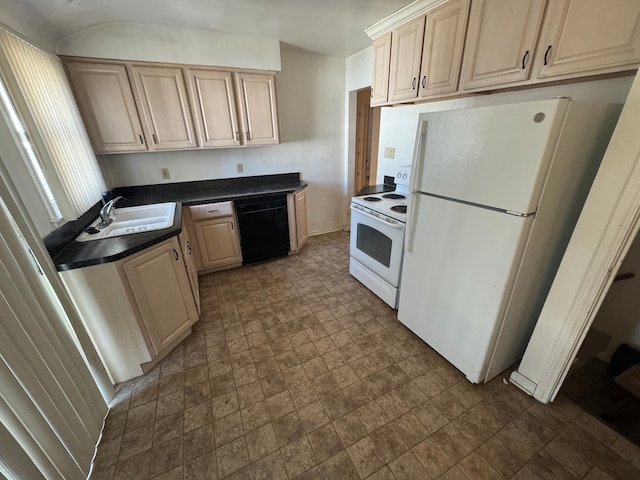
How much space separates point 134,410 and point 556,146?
2.58 meters

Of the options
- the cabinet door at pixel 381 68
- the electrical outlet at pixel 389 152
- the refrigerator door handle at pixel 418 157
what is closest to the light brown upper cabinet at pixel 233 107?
the cabinet door at pixel 381 68

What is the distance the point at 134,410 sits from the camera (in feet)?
5.01

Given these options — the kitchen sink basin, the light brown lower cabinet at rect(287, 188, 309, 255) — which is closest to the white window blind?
the kitchen sink basin

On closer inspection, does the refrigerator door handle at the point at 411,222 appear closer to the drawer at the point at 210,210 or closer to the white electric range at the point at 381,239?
the white electric range at the point at 381,239

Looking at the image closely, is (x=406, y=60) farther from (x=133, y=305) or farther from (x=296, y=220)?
(x=133, y=305)

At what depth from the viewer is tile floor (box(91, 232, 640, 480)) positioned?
1.24 metres

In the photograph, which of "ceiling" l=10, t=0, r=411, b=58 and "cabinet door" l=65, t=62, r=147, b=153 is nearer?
"ceiling" l=10, t=0, r=411, b=58

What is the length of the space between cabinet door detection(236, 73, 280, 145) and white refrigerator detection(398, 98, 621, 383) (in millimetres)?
1880

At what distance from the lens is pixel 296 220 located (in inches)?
127

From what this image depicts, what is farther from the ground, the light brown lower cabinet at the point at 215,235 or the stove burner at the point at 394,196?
the stove burner at the point at 394,196

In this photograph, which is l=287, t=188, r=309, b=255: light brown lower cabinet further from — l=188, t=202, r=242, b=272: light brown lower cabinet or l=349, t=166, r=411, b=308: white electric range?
l=349, t=166, r=411, b=308: white electric range

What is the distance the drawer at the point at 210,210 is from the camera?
2.63 meters

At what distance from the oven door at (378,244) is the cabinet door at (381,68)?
1.06m

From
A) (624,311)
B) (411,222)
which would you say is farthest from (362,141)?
(624,311)
